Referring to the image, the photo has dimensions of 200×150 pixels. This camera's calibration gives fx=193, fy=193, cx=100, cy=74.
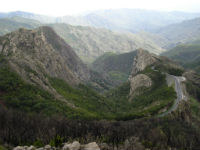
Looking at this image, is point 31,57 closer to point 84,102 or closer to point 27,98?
point 84,102

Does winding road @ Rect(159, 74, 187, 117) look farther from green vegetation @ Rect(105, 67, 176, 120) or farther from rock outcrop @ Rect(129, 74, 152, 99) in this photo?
rock outcrop @ Rect(129, 74, 152, 99)

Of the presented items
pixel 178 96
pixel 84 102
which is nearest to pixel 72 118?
pixel 84 102

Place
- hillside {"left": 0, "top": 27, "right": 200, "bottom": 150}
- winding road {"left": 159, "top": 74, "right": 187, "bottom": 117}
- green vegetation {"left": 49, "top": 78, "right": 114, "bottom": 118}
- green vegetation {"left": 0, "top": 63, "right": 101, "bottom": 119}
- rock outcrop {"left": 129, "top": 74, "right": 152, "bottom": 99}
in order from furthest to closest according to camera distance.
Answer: rock outcrop {"left": 129, "top": 74, "right": 152, "bottom": 99}, green vegetation {"left": 49, "top": 78, "right": 114, "bottom": 118}, green vegetation {"left": 0, "top": 63, "right": 101, "bottom": 119}, winding road {"left": 159, "top": 74, "right": 187, "bottom": 117}, hillside {"left": 0, "top": 27, "right": 200, "bottom": 150}

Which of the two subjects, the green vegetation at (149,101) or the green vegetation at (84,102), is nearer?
the green vegetation at (149,101)

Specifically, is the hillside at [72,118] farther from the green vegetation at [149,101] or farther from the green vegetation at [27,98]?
the green vegetation at [149,101]

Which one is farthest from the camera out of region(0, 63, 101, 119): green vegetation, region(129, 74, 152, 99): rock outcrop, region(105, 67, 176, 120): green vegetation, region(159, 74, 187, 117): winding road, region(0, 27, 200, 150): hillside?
region(129, 74, 152, 99): rock outcrop

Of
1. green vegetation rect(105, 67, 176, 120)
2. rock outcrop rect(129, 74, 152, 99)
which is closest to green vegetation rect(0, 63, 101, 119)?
green vegetation rect(105, 67, 176, 120)

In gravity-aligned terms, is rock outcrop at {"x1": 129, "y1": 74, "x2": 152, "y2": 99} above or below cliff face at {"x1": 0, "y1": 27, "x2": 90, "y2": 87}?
below

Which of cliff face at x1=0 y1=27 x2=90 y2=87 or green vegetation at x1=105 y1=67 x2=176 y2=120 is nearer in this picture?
green vegetation at x1=105 y1=67 x2=176 y2=120

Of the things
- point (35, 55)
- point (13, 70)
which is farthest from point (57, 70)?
point (13, 70)

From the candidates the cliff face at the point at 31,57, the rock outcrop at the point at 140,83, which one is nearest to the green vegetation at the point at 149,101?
the rock outcrop at the point at 140,83

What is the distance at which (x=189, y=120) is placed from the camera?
79.3m

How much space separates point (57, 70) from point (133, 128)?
129801 millimetres

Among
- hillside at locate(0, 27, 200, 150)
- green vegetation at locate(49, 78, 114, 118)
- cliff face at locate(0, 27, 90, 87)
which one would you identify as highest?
cliff face at locate(0, 27, 90, 87)
